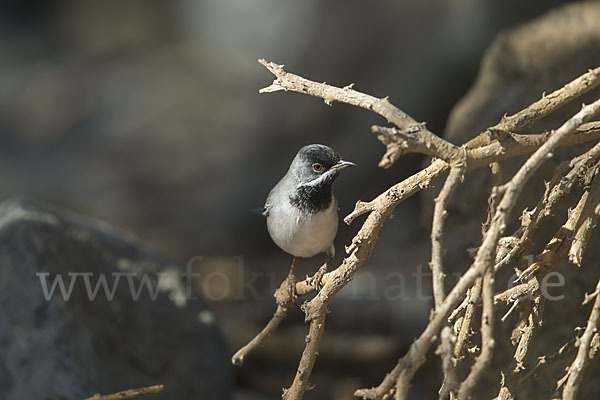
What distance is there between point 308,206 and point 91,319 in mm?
1872

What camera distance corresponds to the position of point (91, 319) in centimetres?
500

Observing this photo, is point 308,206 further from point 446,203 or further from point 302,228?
point 446,203

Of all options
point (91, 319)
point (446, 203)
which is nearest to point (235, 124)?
point (91, 319)

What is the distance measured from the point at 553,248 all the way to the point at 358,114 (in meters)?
6.26

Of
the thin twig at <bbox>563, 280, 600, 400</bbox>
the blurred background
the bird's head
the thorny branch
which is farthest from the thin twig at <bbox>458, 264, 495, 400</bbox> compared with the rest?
the blurred background

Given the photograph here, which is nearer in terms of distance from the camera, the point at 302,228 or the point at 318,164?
the point at 318,164

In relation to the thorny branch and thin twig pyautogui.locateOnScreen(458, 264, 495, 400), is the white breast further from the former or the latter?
thin twig pyautogui.locateOnScreen(458, 264, 495, 400)

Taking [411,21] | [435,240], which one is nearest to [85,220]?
[435,240]

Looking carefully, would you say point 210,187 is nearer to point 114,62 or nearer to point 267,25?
point 267,25

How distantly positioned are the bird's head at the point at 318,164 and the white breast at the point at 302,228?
0.20m

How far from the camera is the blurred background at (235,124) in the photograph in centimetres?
737

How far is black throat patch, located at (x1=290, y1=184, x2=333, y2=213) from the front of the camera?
4195 millimetres

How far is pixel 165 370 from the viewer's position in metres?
5.29

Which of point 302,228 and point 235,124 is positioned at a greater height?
point 235,124
